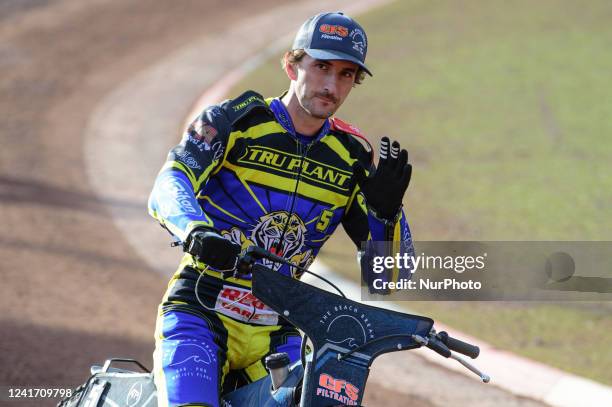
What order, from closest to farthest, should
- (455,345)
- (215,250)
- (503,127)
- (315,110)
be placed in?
(215,250) → (455,345) → (315,110) → (503,127)

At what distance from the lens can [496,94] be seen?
16.0 m

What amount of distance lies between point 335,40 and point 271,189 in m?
0.76

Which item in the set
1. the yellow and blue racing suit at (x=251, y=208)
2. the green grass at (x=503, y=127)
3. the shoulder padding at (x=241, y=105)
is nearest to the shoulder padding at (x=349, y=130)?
the yellow and blue racing suit at (x=251, y=208)

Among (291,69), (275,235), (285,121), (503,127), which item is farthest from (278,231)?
(503,127)

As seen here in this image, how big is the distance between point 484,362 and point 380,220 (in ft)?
12.8

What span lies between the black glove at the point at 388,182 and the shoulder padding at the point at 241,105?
66 cm

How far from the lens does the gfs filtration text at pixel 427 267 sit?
4.71 m

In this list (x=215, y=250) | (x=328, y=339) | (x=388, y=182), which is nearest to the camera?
(x=215, y=250)

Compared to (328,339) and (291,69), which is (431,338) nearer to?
(328,339)

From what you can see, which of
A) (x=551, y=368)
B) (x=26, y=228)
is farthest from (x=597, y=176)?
(x=26, y=228)

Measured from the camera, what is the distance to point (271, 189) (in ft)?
15.7

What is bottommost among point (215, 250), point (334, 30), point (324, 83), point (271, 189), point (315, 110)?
point (215, 250)

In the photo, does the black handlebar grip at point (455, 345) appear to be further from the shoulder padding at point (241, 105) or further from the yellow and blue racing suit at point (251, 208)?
the shoulder padding at point (241, 105)

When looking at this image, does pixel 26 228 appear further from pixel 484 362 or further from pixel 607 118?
pixel 607 118
